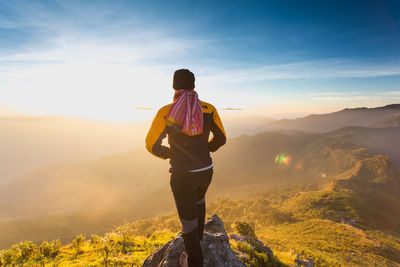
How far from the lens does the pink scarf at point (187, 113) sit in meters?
2.84

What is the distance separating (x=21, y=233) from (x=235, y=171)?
11388 cm

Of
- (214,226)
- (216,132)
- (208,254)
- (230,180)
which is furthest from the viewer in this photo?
(230,180)

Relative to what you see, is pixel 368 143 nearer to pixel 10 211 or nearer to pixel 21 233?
pixel 21 233

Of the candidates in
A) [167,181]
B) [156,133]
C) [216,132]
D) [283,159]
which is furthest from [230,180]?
[156,133]

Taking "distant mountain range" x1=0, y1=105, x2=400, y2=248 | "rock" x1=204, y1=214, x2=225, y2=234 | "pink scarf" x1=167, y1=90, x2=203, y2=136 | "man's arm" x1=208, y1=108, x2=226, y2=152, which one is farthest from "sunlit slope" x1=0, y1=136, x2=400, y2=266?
"pink scarf" x1=167, y1=90, x2=203, y2=136

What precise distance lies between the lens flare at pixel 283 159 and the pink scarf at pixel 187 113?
139586 millimetres

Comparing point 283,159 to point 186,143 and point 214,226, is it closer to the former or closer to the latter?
point 214,226

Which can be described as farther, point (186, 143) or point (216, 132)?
point (216, 132)

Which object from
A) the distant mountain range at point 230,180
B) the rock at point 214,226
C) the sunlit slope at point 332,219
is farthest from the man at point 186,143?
the distant mountain range at point 230,180

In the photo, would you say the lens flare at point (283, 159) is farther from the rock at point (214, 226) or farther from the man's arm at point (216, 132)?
the man's arm at point (216, 132)

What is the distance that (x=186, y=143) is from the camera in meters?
Answer: 2.96

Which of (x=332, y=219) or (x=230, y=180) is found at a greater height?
(x=332, y=219)

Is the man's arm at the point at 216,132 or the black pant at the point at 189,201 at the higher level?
the man's arm at the point at 216,132

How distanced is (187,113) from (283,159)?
148670 mm
